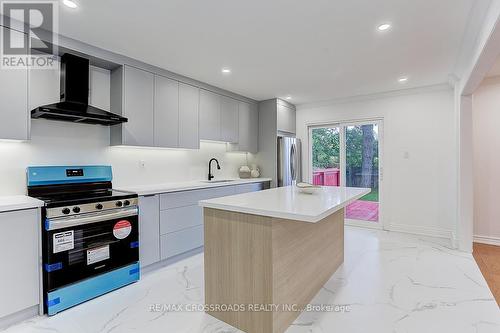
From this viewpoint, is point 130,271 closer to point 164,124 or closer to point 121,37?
point 164,124

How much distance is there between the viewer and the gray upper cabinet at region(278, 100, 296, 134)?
495 cm

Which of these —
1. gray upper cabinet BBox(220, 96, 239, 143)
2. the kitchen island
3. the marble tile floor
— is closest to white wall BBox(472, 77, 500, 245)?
the marble tile floor

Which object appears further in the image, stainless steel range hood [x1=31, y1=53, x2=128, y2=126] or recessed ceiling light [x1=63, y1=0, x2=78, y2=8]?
stainless steel range hood [x1=31, y1=53, x2=128, y2=126]

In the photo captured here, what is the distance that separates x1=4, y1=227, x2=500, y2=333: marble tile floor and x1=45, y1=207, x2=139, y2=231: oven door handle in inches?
27.8

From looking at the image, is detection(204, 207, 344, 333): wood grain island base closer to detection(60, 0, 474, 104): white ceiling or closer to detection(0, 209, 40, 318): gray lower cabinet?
detection(0, 209, 40, 318): gray lower cabinet

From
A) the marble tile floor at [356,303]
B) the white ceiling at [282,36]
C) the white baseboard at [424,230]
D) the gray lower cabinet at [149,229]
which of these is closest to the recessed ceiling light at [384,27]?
the white ceiling at [282,36]

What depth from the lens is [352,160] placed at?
4926 millimetres

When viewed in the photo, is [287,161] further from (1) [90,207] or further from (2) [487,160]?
(1) [90,207]

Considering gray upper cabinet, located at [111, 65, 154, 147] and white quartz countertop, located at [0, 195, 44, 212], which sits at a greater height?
gray upper cabinet, located at [111, 65, 154, 147]

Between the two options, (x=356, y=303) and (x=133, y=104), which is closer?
(x=356, y=303)

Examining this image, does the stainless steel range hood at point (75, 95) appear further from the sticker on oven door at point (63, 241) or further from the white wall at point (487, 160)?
the white wall at point (487, 160)

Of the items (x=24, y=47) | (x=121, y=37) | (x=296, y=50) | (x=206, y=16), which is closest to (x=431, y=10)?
(x=296, y=50)

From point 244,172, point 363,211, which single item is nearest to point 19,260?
point 244,172

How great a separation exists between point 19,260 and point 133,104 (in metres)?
1.83
